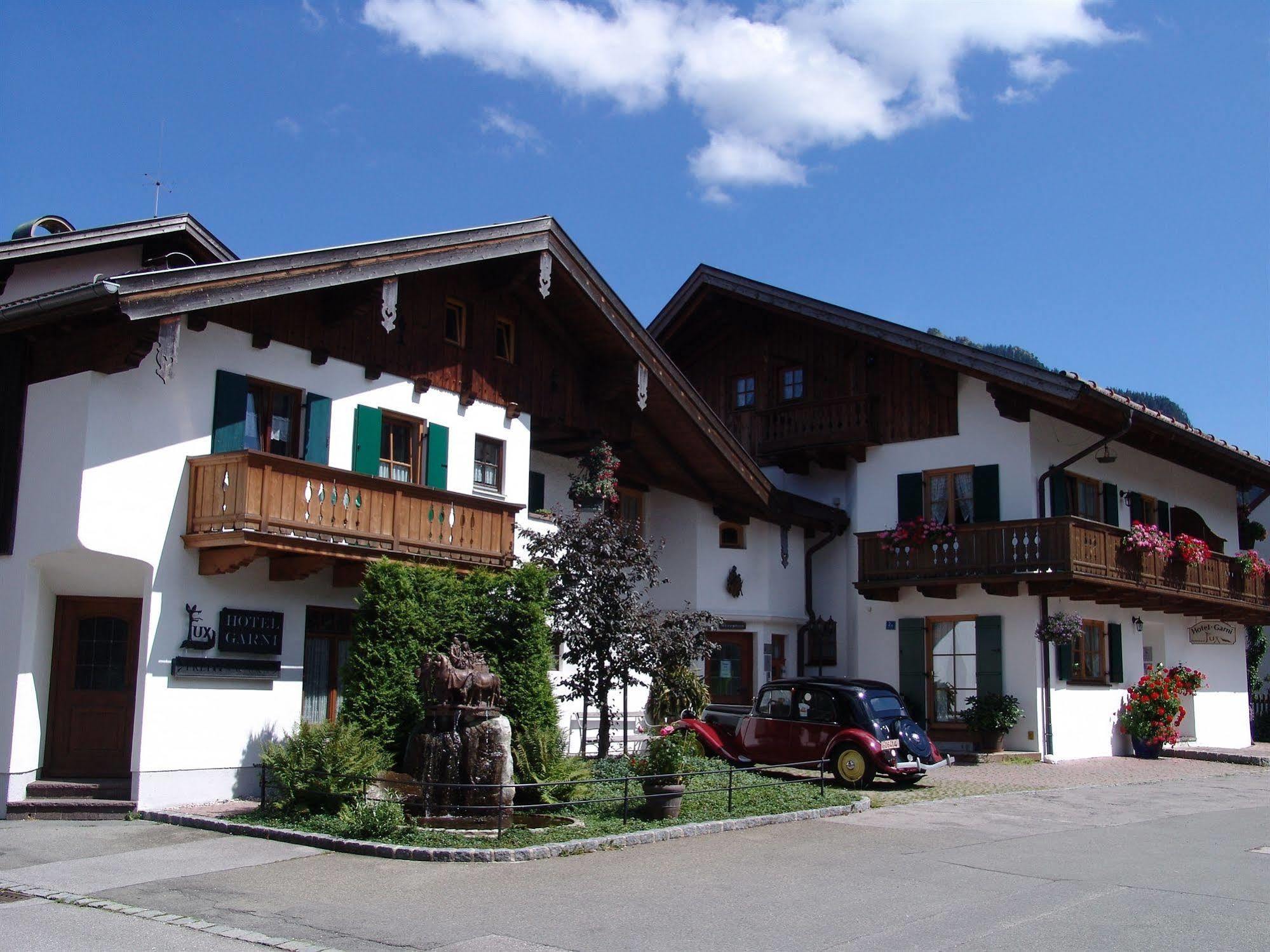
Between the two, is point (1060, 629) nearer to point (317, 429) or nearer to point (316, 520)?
point (317, 429)

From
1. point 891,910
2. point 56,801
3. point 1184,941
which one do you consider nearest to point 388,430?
point 56,801

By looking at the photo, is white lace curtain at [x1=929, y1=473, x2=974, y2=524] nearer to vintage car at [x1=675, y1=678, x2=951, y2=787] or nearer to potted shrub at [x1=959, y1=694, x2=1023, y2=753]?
potted shrub at [x1=959, y1=694, x2=1023, y2=753]

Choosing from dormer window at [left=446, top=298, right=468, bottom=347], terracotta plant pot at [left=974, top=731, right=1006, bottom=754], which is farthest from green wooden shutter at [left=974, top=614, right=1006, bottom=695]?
dormer window at [left=446, top=298, right=468, bottom=347]

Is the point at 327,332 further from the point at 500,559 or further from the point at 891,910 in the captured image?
the point at 891,910

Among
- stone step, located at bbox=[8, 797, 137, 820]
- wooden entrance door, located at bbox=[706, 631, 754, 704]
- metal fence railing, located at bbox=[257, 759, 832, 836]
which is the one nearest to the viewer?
metal fence railing, located at bbox=[257, 759, 832, 836]

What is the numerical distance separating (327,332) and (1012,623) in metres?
14.8

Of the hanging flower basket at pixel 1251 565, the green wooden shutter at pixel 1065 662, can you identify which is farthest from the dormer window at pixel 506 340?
the hanging flower basket at pixel 1251 565

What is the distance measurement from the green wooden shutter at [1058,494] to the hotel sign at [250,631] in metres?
15.7

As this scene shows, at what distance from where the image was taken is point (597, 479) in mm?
20703

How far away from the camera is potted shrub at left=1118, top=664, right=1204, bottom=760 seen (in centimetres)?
2614

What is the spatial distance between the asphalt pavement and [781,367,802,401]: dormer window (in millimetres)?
15544

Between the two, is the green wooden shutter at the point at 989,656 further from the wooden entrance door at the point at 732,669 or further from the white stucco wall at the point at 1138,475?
the wooden entrance door at the point at 732,669

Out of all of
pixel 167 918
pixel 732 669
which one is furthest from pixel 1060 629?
pixel 167 918

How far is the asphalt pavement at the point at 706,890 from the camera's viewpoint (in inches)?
338
